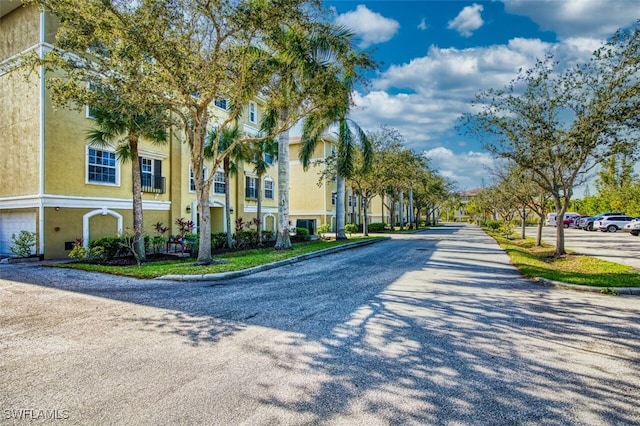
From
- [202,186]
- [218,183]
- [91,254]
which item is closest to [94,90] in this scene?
[202,186]

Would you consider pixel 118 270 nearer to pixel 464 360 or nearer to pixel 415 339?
pixel 415 339

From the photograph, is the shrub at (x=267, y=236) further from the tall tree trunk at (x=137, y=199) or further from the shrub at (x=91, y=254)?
the shrub at (x=91, y=254)

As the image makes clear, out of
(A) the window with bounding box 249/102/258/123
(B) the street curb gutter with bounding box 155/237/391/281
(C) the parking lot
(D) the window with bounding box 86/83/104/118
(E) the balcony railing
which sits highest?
(A) the window with bounding box 249/102/258/123

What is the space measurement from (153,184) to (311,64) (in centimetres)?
1171

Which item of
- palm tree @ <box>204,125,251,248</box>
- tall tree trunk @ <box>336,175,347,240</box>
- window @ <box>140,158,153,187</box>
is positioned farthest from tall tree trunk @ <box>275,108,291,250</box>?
window @ <box>140,158,153,187</box>

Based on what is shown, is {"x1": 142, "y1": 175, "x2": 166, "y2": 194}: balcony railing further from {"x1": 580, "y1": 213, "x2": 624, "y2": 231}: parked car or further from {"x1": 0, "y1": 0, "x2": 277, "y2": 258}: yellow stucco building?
{"x1": 580, "y1": 213, "x2": 624, "y2": 231}: parked car

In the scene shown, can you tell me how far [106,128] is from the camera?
1335cm

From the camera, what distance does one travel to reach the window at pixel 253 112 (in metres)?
27.5

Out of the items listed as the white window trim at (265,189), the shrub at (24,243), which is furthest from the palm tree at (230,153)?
the white window trim at (265,189)

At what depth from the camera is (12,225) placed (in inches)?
663

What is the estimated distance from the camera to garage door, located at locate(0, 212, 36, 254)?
15984mm

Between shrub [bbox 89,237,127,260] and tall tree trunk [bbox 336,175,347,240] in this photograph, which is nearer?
shrub [bbox 89,237,127,260]

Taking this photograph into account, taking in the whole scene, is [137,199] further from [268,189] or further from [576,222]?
[576,222]

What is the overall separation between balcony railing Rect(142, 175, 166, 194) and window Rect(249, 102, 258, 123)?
946cm
